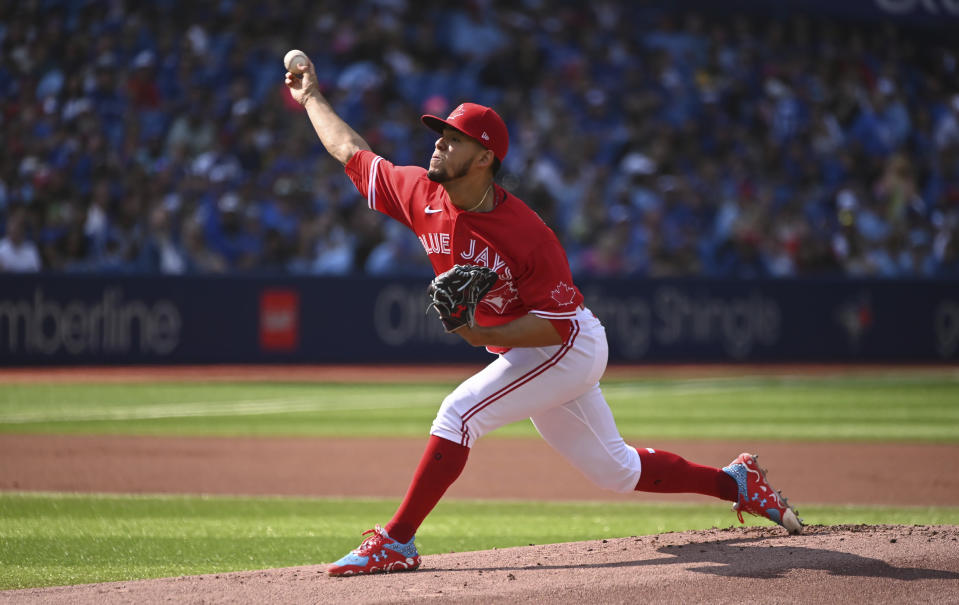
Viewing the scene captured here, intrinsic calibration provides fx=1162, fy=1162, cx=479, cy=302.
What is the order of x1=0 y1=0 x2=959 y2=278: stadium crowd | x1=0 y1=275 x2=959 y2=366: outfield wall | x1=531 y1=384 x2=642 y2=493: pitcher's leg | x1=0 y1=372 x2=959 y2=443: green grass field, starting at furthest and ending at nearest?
x1=0 y1=0 x2=959 y2=278: stadium crowd → x1=0 y1=275 x2=959 y2=366: outfield wall → x1=0 y1=372 x2=959 y2=443: green grass field → x1=531 y1=384 x2=642 y2=493: pitcher's leg

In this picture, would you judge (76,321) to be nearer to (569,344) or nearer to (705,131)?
(705,131)

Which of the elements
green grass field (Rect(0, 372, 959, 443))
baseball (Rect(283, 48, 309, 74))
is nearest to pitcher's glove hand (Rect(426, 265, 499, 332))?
baseball (Rect(283, 48, 309, 74))

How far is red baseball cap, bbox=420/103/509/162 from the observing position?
4672 mm

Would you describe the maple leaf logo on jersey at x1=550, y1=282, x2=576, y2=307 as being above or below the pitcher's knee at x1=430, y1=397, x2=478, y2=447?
above

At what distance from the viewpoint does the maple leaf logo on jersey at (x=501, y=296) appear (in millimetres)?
4734

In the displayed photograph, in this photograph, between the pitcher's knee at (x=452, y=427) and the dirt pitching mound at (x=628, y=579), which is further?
the pitcher's knee at (x=452, y=427)

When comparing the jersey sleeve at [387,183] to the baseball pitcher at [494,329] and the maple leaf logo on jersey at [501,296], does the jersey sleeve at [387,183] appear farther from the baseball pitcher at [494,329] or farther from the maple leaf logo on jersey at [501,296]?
the maple leaf logo on jersey at [501,296]

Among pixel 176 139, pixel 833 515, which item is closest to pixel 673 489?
pixel 833 515

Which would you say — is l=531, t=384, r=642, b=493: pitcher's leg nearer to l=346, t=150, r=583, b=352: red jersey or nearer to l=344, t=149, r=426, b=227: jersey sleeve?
l=346, t=150, r=583, b=352: red jersey

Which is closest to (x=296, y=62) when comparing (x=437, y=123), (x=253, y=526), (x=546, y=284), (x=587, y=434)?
(x=437, y=123)

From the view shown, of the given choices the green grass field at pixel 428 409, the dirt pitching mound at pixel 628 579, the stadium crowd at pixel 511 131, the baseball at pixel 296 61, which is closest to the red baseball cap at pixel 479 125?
the baseball at pixel 296 61

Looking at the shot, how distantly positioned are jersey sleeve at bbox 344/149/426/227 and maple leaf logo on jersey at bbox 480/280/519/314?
508 millimetres

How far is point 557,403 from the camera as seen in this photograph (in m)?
4.78

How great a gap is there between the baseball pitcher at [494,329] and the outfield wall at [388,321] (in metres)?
12.7
